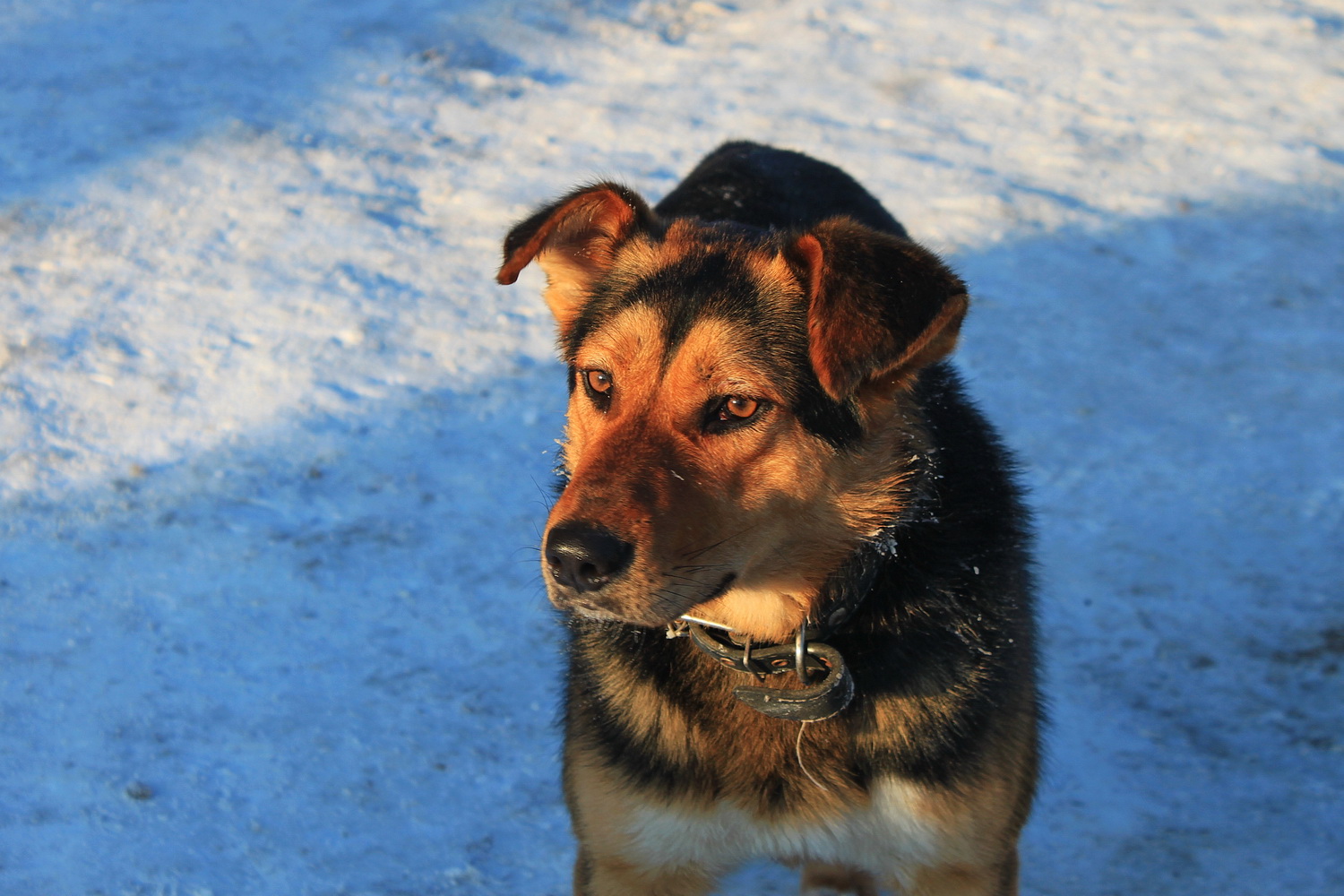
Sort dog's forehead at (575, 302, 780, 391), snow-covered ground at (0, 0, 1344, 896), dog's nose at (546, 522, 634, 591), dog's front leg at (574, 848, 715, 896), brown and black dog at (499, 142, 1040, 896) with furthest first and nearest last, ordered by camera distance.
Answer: snow-covered ground at (0, 0, 1344, 896)
dog's front leg at (574, 848, 715, 896)
dog's forehead at (575, 302, 780, 391)
brown and black dog at (499, 142, 1040, 896)
dog's nose at (546, 522, 634, 591)

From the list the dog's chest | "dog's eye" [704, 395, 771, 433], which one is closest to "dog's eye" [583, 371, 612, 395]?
"dog's eye" [704, 395, 771, 433]

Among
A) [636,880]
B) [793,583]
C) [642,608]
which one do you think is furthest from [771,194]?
[636,880]

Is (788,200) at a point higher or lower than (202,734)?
higher

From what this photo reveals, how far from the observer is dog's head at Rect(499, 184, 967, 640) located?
250 centimetres

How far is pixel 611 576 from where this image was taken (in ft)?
8.01

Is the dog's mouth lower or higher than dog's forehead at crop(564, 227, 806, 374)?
lower

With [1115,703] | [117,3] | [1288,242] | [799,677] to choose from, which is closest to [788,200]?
[799,677]

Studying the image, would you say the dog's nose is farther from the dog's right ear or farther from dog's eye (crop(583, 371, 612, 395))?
the dog's right ear

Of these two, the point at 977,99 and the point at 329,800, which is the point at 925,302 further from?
the point at 977,99

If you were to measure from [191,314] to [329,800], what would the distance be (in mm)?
3181

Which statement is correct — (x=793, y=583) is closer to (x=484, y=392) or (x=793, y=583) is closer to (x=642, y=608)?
(x=642, y=608)

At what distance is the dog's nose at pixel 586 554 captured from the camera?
2.41m

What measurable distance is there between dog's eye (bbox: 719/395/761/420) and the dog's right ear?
0.65 meters

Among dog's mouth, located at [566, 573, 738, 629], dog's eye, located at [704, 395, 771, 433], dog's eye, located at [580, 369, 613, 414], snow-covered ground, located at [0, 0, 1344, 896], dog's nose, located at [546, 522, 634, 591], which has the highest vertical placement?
dog's eye, located at [704, 395, 771, 433]
